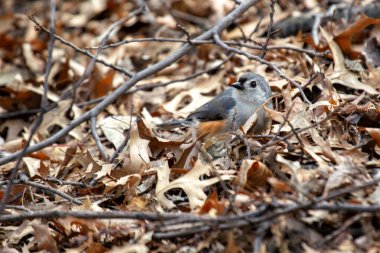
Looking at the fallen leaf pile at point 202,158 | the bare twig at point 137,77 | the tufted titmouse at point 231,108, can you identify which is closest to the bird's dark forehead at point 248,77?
the tufted titmouse at point 231,108

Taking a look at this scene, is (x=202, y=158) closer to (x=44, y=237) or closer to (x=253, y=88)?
(x=44, y=237)

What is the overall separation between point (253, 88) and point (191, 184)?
1829 mm

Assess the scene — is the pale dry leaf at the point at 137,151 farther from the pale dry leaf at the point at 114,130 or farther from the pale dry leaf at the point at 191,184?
the pale dry leaf at the point at 114,130

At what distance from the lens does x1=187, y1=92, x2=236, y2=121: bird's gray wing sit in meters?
5.73

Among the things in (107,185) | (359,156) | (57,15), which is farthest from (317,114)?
(57,15)

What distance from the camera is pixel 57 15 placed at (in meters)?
10.2

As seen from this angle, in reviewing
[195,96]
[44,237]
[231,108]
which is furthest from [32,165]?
[195,96]

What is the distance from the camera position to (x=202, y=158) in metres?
4.57

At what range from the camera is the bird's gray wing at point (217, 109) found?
5733 millimetres

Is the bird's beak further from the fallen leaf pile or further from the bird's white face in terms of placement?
the fallen leaf pile

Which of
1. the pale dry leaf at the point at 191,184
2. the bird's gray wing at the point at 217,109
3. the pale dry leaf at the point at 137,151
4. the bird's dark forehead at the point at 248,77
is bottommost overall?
the pale dry leaf at the point at 191,184

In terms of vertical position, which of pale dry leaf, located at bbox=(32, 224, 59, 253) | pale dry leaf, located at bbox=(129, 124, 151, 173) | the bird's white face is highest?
the bird's white face

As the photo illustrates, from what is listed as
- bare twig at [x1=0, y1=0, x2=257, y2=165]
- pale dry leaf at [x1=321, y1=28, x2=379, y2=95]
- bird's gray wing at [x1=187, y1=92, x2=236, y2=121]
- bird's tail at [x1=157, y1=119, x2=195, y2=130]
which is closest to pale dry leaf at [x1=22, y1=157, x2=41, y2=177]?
bare twig at [x1=0, y1=0, x2=257, y2=165]

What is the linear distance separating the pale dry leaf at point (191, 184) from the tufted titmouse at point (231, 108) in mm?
1146
